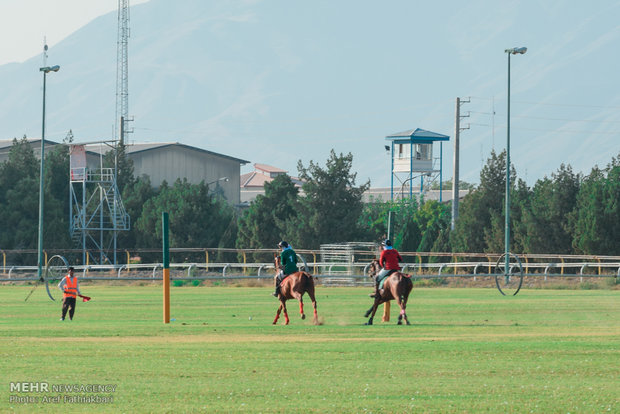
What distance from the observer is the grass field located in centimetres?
1240

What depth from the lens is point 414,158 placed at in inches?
3519

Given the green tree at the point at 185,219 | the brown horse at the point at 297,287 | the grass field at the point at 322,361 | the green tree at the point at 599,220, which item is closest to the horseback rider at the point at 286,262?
the brown horse at the point at 297,287

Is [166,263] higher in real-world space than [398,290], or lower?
higher

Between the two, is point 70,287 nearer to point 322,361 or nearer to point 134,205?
point 322,361

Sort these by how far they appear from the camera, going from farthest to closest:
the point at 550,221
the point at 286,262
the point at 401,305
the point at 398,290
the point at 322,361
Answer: the point at 550,221, the point at 286,262, the point at 401,305, the point at 398,290, the point at 322,361

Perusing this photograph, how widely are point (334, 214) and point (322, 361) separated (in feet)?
189

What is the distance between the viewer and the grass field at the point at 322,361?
12398 millimetres

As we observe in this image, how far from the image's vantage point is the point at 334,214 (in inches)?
2918

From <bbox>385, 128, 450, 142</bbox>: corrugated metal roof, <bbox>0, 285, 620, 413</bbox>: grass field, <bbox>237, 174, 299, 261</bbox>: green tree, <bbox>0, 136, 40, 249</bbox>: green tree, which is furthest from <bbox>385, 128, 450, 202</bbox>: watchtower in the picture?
<bbox>0, 285, 620, 413</bbox>: grass field

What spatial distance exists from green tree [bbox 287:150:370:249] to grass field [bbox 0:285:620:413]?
4146 centimetres

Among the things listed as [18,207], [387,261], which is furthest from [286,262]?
[18,207]

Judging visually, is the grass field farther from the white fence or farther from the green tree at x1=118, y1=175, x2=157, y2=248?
the green tree at x1=118, y1=175, x2=157, y2=248

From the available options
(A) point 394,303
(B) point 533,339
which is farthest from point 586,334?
(A) point 394,303

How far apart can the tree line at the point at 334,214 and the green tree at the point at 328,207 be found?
0.22 feet
